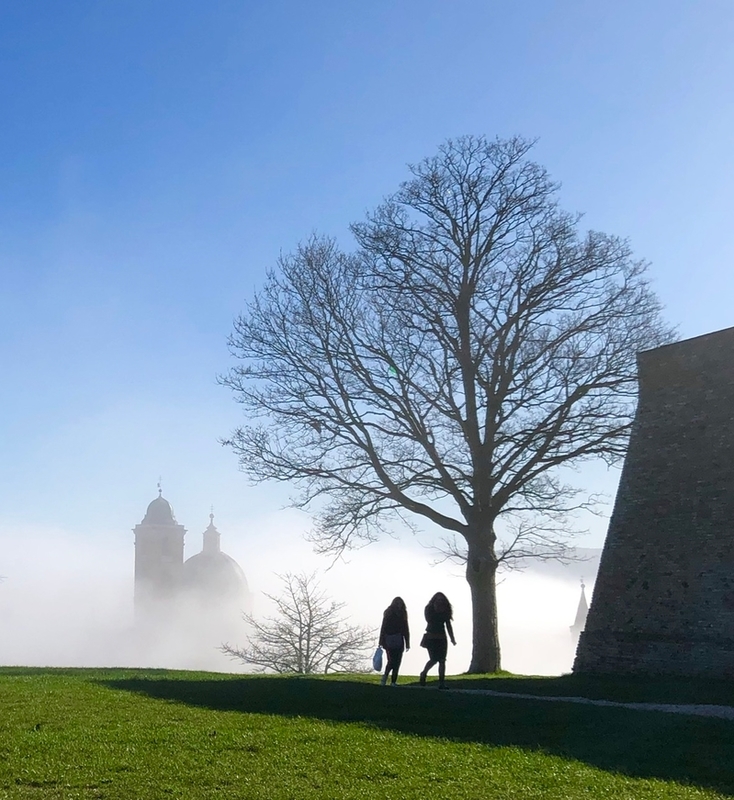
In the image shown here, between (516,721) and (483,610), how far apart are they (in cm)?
1092

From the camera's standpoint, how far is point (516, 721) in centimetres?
1187

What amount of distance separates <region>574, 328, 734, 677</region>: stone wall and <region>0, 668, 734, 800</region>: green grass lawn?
18.5 feet

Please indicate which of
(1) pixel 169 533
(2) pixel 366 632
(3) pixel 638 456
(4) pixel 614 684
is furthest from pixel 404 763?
(1) pixel 169 533

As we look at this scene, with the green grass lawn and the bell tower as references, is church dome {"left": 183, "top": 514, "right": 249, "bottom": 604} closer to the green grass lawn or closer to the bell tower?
the bell tower

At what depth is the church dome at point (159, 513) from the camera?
11781 centimetres

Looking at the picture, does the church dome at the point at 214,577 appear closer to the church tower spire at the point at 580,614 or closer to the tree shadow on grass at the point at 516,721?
the church tower spire at the point at 580,614

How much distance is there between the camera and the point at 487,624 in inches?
894

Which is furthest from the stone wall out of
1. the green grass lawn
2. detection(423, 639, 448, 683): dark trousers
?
the green grass lawn

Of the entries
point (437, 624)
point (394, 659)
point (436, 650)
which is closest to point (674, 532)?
point (437, 624)

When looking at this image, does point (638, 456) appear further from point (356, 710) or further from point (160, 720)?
point (160, 720)

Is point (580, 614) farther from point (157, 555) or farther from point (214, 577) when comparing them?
point (157, 555)

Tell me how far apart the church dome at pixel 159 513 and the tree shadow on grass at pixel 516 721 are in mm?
104306

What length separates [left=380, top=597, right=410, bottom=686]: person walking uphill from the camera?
61.9 feet

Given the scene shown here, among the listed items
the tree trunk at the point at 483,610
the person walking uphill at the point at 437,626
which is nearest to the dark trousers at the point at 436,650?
the person walking uphill at the point at 437,626
